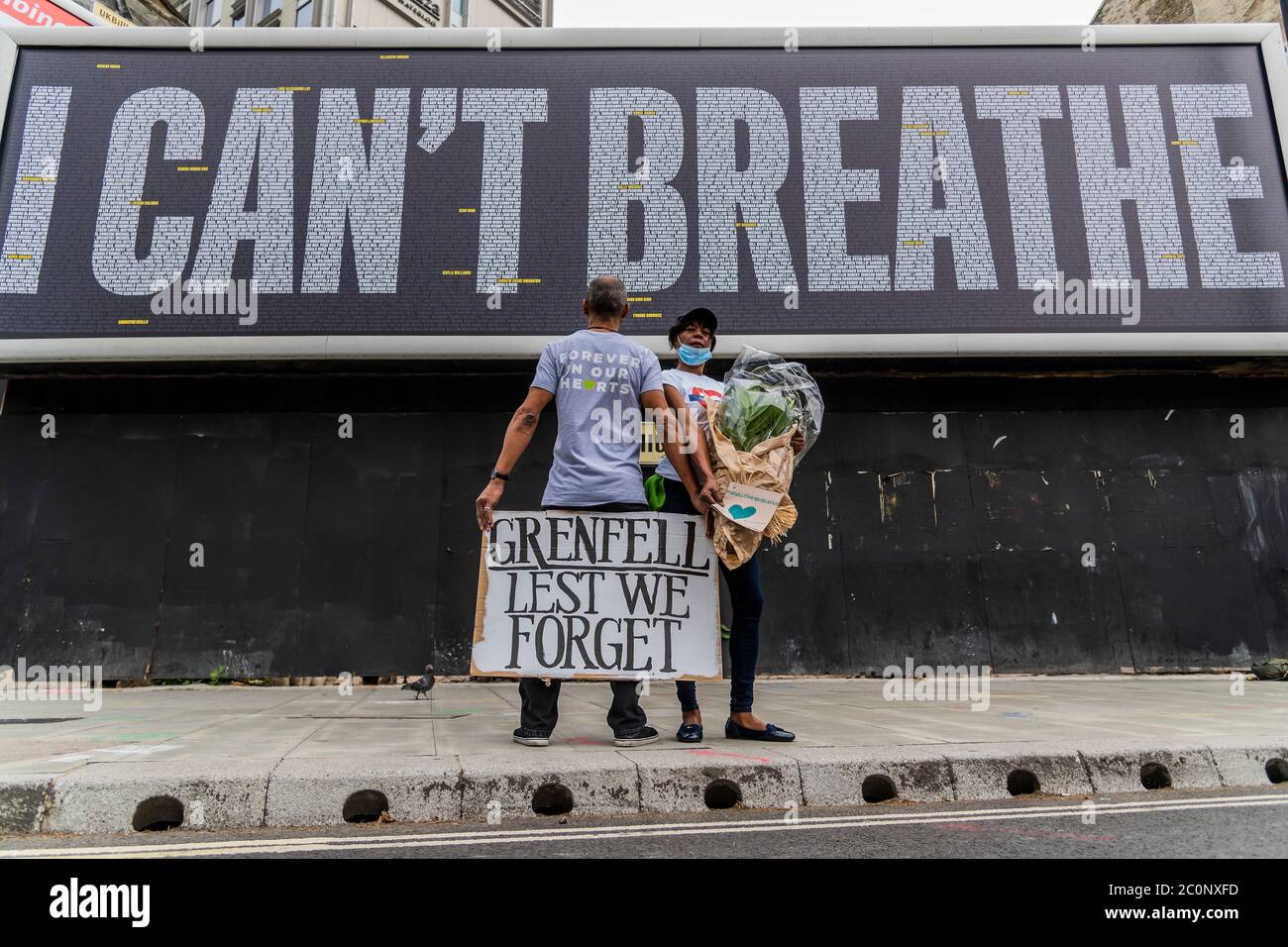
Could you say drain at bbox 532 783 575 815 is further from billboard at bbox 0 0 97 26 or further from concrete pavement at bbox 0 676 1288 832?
billboard at bbox 0 0 97 26

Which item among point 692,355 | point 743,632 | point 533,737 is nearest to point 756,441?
point 692,355

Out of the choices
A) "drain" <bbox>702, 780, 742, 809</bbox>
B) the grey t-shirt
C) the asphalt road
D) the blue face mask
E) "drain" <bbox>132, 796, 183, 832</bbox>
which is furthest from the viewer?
the blue face mask

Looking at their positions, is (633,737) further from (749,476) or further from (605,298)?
(605,298)

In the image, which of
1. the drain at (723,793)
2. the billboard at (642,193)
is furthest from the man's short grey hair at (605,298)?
the billboard at (642,193)

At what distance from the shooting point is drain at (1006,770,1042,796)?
361 centimetres

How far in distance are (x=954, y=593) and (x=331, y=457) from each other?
21.0 ft

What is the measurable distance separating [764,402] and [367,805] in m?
2.43

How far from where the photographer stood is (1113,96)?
892cm

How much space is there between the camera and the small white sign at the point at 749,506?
3.94 meters

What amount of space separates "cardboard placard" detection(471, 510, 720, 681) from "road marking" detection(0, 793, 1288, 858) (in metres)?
1.04

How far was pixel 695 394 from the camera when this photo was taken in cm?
425

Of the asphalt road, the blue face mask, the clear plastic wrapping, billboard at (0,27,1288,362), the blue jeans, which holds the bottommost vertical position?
the asphalt road

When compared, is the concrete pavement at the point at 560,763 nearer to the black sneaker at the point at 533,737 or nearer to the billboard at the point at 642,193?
the black sneaker at the point at 533,737

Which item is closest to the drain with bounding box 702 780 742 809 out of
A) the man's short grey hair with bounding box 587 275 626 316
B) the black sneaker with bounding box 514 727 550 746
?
the black sneaker with bounding box 514 727 550 746
